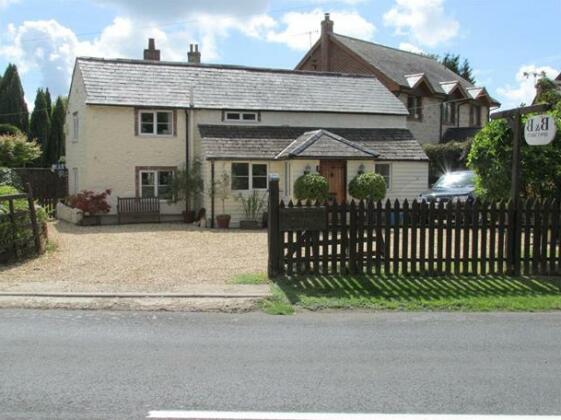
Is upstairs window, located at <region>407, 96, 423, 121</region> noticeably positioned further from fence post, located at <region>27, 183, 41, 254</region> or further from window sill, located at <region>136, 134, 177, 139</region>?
fence post, located at <region>27, 183, 41, 254</region>

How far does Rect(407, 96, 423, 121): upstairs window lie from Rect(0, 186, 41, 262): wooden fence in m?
25.5

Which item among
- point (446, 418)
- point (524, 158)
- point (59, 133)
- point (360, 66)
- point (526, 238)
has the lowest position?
point (446, 418)

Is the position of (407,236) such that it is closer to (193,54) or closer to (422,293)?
(422,293)

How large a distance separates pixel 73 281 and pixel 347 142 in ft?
47.3

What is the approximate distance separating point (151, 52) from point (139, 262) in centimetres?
2087

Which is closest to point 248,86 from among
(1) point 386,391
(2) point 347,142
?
(2) point 347,142

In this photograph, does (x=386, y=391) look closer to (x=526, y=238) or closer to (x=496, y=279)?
(x=496, y=279)

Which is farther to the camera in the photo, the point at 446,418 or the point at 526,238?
the point at 526,238

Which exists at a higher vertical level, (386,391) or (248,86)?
(248,86)

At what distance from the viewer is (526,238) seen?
10516mm

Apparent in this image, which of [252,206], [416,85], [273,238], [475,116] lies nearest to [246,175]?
[252,206]

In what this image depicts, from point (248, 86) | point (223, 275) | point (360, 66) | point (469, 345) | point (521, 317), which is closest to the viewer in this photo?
point (469, 345)

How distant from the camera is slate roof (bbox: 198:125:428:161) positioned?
72.8 ft

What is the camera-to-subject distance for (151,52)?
3078 centimetres
